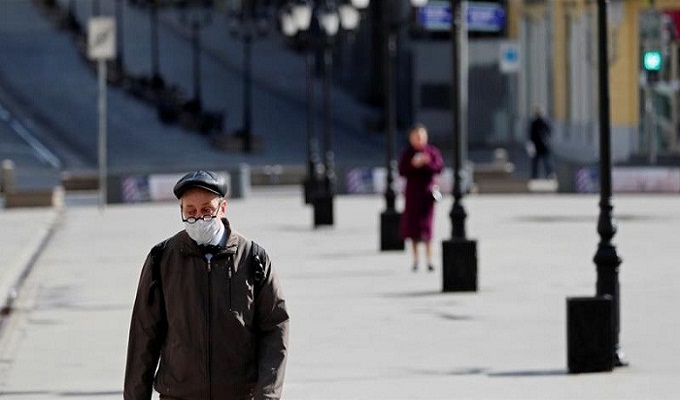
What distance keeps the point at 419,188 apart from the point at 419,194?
94 millimetres

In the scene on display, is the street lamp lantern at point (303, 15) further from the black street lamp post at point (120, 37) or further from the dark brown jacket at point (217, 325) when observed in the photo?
the dark brown jacket at point (217, 325)

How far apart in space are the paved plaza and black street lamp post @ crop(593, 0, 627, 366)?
2.03 ft

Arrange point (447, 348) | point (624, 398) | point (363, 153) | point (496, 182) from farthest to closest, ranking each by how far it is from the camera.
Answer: point (363, 153)
point (496, 182)
point (447, 348)
point (624, 398)

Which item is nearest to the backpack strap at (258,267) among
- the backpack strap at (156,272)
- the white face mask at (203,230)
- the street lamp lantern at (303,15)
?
the white face mask at (203,230)

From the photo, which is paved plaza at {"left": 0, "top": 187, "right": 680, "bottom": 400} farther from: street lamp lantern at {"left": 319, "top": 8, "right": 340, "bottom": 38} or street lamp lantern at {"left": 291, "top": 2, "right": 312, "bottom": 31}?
street lamp lantern at {"left": 291, "top": 2, "right": 312, "bottom": 31}

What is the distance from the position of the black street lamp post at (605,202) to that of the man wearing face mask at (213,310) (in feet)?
25.9

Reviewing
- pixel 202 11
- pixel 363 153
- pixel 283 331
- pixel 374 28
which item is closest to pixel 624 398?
pixel 283 331

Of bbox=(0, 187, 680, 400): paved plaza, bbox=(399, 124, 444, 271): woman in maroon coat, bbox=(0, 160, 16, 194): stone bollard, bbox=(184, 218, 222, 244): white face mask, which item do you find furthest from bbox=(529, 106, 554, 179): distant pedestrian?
bbox=(184, 218, 222, 244): white face mask

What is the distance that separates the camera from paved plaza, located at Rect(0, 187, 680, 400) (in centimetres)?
1562

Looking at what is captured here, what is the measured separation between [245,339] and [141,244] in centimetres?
2398

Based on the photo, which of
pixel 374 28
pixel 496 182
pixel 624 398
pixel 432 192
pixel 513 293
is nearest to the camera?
pixel 624 398

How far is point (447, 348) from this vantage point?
1777 cm

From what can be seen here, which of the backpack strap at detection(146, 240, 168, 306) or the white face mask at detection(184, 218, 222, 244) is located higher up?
the white face mask at detection(184, 218, 222, 244)

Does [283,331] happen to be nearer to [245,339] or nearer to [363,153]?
[245,339]
